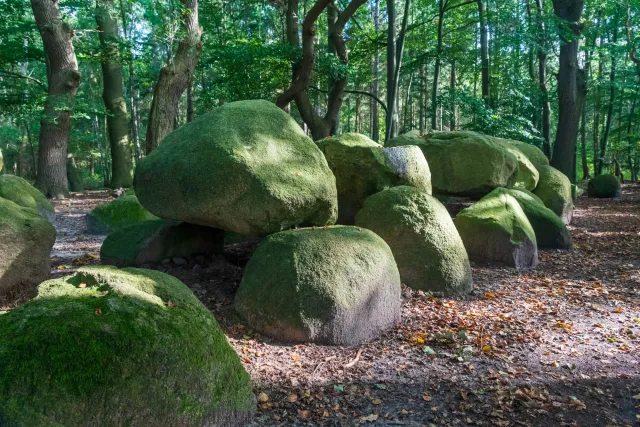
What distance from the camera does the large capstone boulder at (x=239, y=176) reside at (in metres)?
4.43

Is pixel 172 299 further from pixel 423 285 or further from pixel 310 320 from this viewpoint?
pixel 423 285

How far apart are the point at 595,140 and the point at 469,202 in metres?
21.7

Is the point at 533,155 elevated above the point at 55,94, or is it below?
below

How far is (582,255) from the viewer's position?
298 inches

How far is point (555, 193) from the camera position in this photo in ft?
33.4

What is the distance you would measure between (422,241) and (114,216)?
216 inches

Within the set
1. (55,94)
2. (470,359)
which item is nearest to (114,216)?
(55,94)

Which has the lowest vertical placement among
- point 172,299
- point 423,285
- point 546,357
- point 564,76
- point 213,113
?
point 546,357

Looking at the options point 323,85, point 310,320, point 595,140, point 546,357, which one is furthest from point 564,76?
point 595,140

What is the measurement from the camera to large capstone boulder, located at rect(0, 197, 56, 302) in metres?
4.30

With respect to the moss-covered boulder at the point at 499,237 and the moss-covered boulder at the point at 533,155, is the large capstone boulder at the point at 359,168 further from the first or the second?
the moss-covered boulder at the point at 533,155

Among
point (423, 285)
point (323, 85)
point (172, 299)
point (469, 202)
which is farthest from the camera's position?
point (323, 85)

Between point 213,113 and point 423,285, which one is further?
point 423,285

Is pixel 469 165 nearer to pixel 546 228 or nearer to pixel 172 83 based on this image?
pixel 546 228
